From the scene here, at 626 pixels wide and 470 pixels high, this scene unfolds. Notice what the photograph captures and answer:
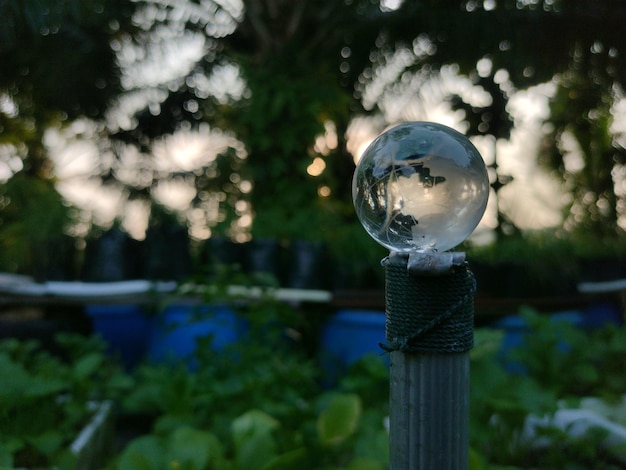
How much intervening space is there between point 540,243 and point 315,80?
5.82 feet

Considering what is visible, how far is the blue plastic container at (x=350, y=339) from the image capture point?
110 inches

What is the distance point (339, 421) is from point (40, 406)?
887 mm

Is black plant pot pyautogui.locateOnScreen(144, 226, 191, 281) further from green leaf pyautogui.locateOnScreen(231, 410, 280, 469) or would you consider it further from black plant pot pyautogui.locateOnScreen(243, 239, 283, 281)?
green leaf pyautogui.locateOnScreen(231, 410, 280, 469)

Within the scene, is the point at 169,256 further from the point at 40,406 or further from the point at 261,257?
the point at 40,406

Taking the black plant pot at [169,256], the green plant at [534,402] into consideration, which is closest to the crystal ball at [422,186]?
the green plant at [534,402]

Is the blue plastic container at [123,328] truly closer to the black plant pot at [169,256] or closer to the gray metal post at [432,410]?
the black plant pot at [169,256]

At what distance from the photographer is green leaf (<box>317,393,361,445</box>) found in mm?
1472

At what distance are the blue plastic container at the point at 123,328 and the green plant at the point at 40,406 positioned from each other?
1127mm

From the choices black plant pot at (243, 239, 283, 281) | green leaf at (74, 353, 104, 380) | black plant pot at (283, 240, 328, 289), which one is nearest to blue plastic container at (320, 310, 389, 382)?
black plant pot at (283, 240, 328, 289)

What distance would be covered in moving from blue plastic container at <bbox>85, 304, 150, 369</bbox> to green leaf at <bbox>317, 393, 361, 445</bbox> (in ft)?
6.39

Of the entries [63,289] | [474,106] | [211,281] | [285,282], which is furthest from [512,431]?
[474,106]

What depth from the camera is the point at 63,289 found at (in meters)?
2.99

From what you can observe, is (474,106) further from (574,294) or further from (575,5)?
(574,294)

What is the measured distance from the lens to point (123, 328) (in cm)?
A: 323
